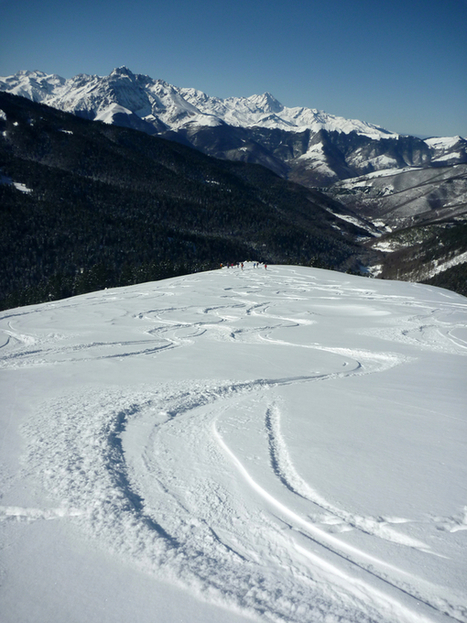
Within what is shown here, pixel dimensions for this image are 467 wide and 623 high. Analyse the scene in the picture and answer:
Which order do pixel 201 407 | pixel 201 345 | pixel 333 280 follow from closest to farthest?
1. pixel 201 407
2. pixel 201 345
3. pixel 333 280

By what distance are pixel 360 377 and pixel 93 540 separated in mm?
6651

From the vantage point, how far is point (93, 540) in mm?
3326

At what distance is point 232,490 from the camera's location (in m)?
4.05

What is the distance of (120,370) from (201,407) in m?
3.12

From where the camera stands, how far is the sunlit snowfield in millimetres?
2822

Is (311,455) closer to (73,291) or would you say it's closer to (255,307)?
(255,307)

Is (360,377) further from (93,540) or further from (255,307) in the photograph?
(255,307)

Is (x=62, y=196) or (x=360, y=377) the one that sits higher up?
(x=62, y=196)

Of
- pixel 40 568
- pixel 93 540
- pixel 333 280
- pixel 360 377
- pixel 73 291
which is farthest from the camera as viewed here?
pixel 73 291

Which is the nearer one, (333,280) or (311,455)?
(311,455)

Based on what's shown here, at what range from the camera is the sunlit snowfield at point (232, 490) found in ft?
9.26

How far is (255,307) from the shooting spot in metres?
19.5

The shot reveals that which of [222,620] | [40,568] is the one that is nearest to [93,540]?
[40,568]

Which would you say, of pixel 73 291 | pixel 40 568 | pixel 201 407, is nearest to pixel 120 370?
pixel 201 407
